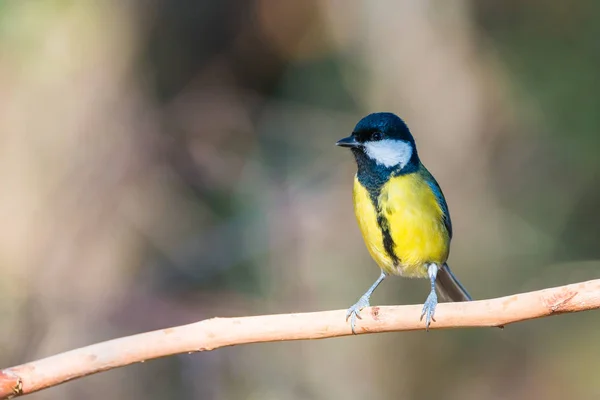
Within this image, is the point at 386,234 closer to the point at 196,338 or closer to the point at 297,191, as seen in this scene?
the point at 196,338

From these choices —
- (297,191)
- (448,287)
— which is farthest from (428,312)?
(297,191)

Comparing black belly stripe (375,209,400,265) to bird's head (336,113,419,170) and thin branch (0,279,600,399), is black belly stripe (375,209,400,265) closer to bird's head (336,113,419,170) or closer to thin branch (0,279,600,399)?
bird's head (336,113,419,170)

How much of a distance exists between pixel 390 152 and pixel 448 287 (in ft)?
2.16

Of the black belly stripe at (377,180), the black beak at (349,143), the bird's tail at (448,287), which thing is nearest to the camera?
the black beak at (349,143)

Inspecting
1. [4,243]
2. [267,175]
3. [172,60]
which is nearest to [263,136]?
[267,175]

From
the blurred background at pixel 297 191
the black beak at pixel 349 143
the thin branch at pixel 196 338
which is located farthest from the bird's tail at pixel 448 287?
the blurred background at pixel 297 191

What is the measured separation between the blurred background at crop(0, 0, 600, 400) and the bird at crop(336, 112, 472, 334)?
7.03 ft

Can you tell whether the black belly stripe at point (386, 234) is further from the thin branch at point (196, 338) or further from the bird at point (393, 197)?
the thin branch at point (196, 338)

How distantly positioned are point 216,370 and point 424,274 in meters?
2.77

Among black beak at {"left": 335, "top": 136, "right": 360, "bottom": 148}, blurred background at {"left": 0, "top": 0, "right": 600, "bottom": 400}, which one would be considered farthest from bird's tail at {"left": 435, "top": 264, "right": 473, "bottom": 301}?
blurred background at {"left": 0, "top": 0, "right": 600, "bottom": 400}

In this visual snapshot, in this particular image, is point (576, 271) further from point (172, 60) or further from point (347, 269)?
point (172, 60)

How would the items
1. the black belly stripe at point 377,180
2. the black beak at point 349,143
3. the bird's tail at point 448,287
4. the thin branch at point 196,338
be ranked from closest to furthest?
the thin branch at point 196,338 → the black beak at point 349,143 → the black belly stripe at point 377,180 → the bird's tail at point 448,287

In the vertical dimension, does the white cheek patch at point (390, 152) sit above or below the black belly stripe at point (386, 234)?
above

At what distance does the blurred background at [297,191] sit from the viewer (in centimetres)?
489
